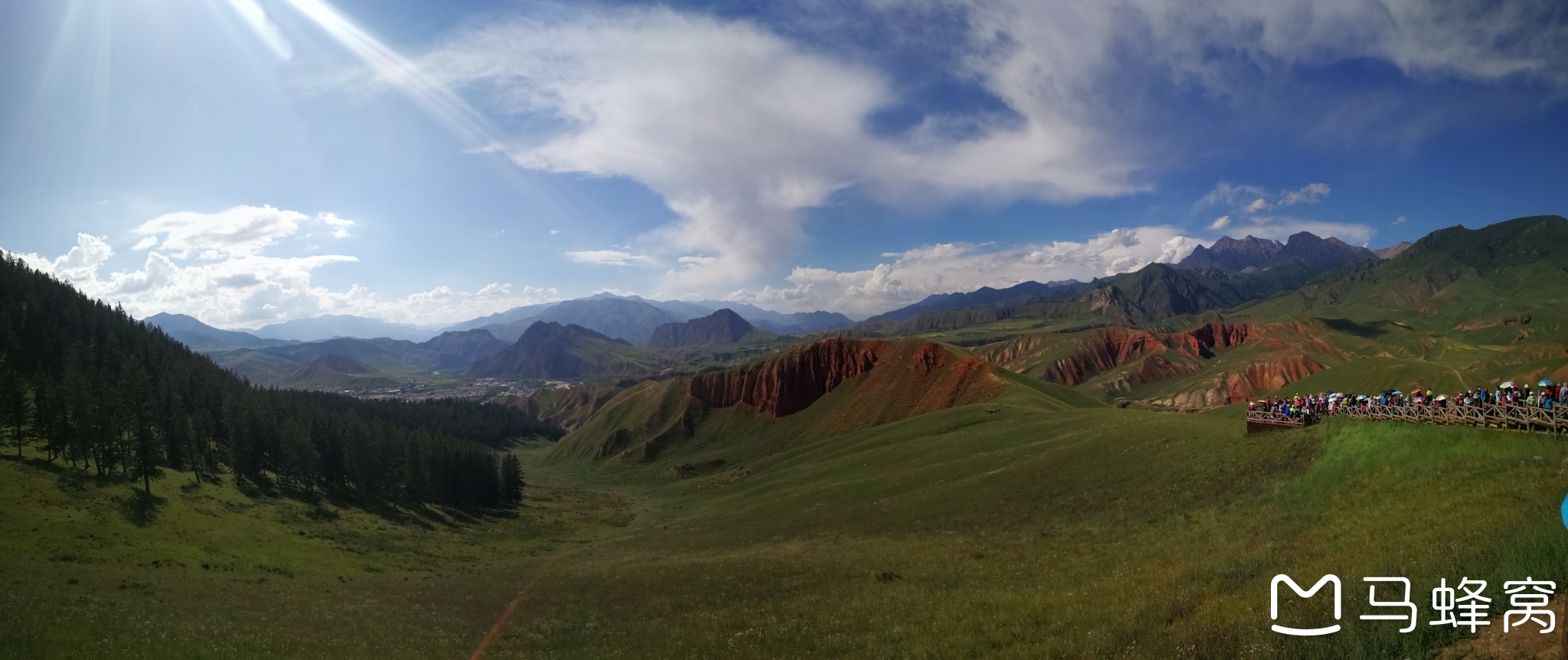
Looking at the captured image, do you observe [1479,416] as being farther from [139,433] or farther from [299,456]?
[299,456]

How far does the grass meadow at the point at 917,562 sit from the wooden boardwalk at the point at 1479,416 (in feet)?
5.02

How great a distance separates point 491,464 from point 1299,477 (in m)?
109

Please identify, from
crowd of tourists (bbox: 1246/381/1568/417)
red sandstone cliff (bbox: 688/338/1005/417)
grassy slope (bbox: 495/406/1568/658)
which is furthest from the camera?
red sandstone cliff (bbox: 688/338/1005/417)

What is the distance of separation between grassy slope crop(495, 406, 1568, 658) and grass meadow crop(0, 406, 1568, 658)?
0.14 m

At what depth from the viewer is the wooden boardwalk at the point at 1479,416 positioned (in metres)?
23.4

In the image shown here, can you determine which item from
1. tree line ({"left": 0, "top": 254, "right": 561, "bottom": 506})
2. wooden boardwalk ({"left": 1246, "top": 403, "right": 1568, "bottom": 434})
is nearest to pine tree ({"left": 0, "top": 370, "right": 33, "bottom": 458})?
tree line ({"left": 0, "top": 254, "right": 561, "bottom": 506})

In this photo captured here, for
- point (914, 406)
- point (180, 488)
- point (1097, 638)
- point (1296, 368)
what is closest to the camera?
point (1097, 638)

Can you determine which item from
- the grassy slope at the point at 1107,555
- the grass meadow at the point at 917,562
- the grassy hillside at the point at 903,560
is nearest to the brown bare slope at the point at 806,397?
the grassy hillside at the point at 903,560

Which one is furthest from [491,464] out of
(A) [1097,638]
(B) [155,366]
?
(A) [1097,638]

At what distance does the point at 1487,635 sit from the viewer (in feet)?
34.6

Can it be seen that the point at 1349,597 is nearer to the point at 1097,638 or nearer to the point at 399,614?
the point at 1097,638

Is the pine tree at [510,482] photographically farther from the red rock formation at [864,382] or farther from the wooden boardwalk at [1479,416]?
the wooden boardwalk at [1479,416]

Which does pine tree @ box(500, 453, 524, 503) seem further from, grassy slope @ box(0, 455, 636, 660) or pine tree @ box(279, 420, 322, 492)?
pine tree @ box(279, 420, 322, 492)

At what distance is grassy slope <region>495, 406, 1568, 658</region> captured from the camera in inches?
582
